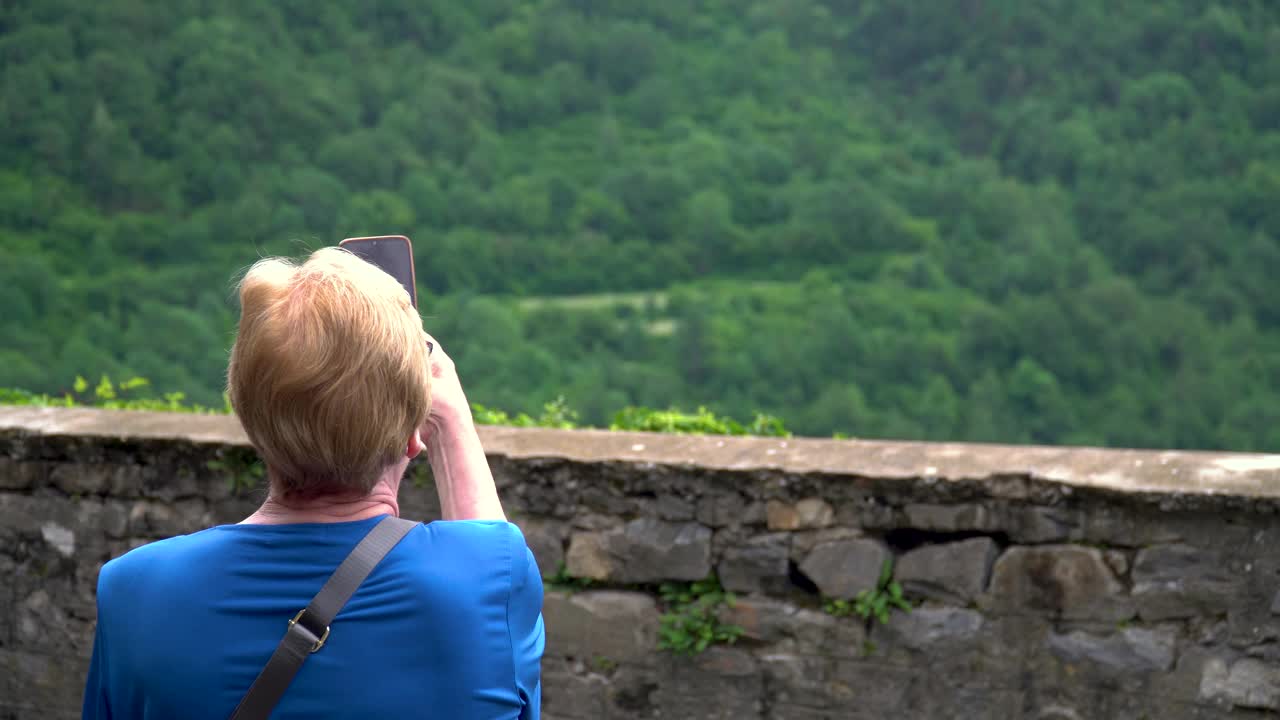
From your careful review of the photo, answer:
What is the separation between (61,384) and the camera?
48.2 feet

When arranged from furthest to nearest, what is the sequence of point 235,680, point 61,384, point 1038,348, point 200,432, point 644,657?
point 1038,348 < point 61,384 < point 200,432 < point 644,657 < point 235,680

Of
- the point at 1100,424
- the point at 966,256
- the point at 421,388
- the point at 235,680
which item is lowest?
the point at 1100,424

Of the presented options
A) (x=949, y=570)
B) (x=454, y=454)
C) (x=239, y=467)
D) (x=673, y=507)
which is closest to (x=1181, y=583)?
(x=949, y=570)


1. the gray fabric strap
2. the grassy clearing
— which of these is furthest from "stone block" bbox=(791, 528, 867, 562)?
the grassy clearing

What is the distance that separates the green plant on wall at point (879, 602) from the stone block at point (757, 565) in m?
0.13

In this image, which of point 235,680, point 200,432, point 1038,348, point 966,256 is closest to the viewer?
point 235,680

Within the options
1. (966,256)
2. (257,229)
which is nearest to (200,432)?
(257,229)

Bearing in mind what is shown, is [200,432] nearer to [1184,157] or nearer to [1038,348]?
[1038,348]

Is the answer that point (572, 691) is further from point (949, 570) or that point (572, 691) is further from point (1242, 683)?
point (1242, 683)

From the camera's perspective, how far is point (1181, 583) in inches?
87.7

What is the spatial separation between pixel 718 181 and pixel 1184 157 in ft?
28.3

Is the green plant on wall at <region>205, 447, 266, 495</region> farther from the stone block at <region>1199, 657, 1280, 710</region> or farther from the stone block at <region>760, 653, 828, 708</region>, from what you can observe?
the stone block at <region>1199, 657, 1280, 710</region>

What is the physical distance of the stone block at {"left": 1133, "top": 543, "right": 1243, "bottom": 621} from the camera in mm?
2209

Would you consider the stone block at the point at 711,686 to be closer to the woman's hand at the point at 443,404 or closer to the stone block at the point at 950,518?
the stone block at the point at 950,518
